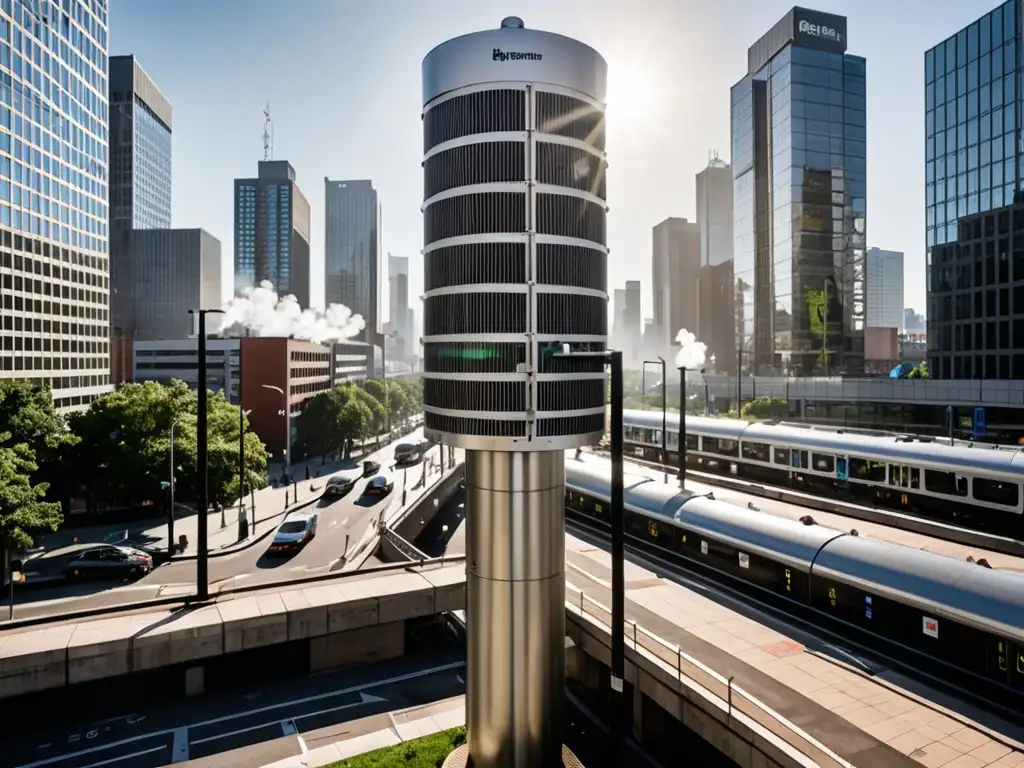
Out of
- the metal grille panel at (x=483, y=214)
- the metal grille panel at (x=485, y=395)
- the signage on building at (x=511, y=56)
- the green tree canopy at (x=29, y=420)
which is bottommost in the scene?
the green tree canopy at (x=29, y=420)

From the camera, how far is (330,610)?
21.4m

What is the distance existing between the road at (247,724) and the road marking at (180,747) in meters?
0.03

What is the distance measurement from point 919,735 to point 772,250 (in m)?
99.1

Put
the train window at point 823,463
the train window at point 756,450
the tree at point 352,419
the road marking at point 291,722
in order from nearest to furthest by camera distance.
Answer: the road marking at point 291,722 < the train window at point 823,463 < the train window at point 756,450 < the tree at point 352,419

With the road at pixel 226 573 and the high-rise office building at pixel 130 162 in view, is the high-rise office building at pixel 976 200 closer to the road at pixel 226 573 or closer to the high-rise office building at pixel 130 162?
the road at pixel 226 573

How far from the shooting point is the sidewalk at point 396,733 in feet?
54.0

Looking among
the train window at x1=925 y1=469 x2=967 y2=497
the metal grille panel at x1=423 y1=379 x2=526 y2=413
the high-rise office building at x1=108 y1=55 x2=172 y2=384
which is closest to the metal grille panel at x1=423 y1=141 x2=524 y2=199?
the metal grille panel at x1=423 y1=379 x2=526 y2=413

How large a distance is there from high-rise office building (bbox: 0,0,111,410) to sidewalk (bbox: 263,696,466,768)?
226 ft

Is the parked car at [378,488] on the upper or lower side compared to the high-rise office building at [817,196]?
lower

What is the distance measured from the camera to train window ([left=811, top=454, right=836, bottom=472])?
110ft

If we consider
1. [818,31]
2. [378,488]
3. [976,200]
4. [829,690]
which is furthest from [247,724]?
[818,31]

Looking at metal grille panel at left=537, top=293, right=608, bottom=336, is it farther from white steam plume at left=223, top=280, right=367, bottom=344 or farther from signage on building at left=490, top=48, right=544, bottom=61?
white steam plume at left=223, top=280, right=367, bottom=344

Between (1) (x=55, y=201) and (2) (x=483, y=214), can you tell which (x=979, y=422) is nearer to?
(2) (x=483, y=214)

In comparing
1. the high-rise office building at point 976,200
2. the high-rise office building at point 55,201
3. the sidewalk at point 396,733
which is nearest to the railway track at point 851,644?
the sidewalk at point 396,733
